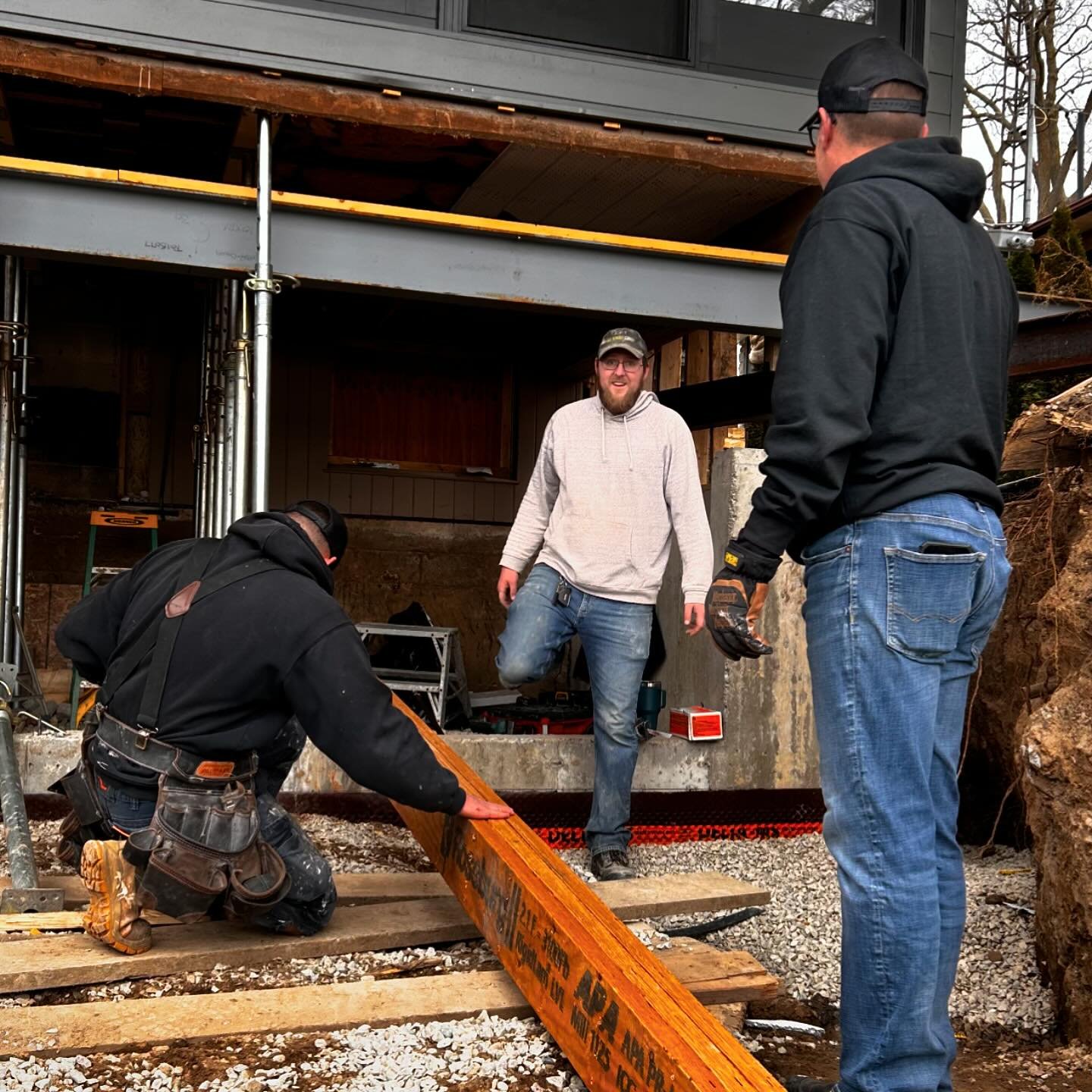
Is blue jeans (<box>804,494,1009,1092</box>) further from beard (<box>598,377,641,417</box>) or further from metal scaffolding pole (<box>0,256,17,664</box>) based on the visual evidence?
metal scaffolding pole (<box>0,256,17,664</box>)

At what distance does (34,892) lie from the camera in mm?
3219

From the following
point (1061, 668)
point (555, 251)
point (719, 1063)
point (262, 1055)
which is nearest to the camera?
Result: point (719, 1063)

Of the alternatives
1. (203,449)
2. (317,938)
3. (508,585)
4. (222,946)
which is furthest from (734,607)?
(203,449)

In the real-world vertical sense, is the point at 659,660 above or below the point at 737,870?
above

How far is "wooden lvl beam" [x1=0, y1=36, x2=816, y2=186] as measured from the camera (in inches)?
190

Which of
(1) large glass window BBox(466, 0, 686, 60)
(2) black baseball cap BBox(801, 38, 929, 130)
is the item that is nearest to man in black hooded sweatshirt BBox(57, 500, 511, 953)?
(2) black baseball cap BBox(801, 38, 929, 130)

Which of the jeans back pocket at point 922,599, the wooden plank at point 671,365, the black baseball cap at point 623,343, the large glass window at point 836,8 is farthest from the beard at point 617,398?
the wooden plank at point 671,365

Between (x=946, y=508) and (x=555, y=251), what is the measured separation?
3.59 m

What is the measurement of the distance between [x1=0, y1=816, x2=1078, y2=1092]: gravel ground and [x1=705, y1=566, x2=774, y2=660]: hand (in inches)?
40.7

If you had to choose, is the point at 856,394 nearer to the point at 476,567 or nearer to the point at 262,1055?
the point at 262,1055

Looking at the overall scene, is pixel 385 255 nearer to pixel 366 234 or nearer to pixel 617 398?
pixel 366 234

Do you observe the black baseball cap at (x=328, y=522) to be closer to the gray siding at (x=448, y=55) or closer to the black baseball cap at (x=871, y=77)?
the black baseball cap at (x=871, y=77)

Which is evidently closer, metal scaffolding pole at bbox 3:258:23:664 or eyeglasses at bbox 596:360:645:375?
eyeglasses at bbox 596:360:645:375

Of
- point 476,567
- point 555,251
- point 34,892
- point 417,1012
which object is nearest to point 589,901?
point 417,1012
